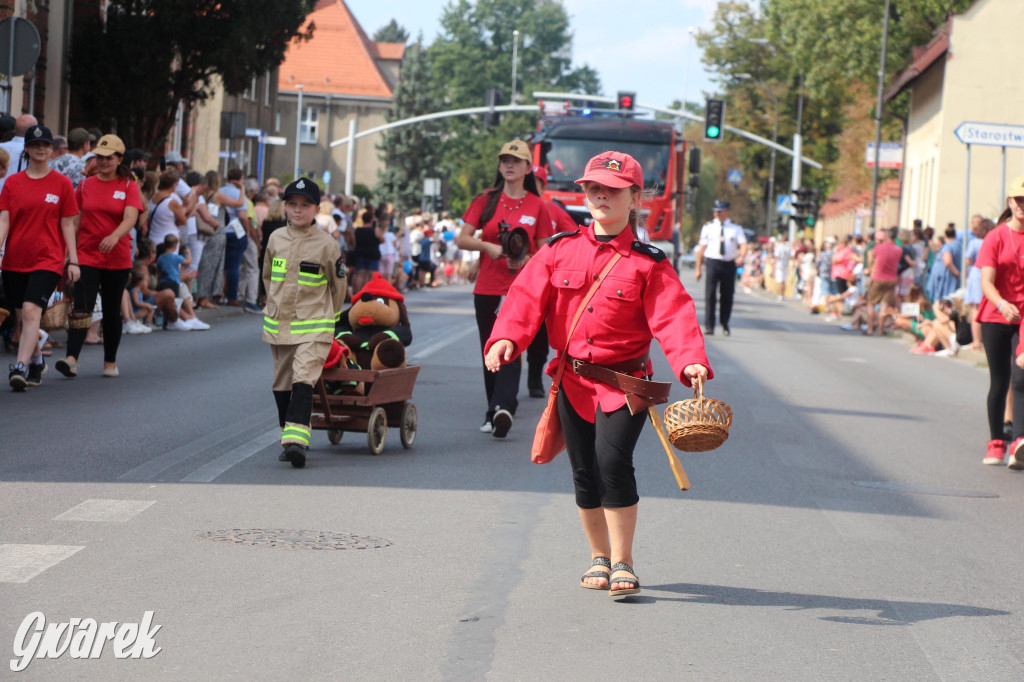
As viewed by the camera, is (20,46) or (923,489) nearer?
(923,489)

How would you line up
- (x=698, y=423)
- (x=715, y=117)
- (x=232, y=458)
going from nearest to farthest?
(x=698, y=423)
(x=232, y=458)
(x=715, y=117)

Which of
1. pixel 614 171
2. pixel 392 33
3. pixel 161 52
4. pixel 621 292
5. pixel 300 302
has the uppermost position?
pixel 392 33

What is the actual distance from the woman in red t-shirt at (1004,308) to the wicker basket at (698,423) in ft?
17.5

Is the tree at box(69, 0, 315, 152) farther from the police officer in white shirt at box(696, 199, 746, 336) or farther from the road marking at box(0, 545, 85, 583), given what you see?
the road marking at box(0, 545, 85, 583)

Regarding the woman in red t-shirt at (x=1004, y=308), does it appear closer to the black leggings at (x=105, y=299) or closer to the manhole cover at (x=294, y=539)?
the manhole cover at (x=294, y=539)

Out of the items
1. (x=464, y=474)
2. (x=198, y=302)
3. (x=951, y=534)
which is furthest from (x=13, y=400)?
(x=198, y=302)

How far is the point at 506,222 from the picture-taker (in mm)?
11195

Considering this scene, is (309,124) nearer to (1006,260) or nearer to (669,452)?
(1006,260)

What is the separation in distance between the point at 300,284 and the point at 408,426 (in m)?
1.54

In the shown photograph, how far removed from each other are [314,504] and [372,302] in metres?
2.57

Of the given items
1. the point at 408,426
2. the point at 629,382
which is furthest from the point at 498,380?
the point at 629,382

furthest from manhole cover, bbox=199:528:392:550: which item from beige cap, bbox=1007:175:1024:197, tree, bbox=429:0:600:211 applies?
tree, bbox=429:0:600:211

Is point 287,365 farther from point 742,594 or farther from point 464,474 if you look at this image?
point 742,594

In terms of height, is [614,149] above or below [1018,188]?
above
